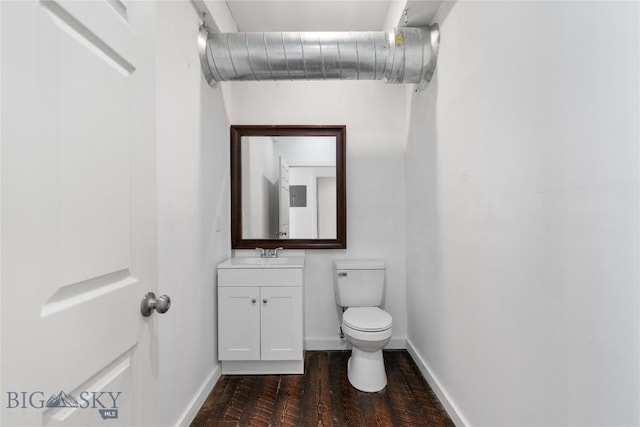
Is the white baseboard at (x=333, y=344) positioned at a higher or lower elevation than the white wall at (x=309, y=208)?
lower

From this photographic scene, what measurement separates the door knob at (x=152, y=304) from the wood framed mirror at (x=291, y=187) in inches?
63.9

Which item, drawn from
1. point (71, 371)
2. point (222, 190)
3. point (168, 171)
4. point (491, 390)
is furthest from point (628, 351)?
point (222, 190)

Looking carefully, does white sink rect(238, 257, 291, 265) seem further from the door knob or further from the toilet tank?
the door knob

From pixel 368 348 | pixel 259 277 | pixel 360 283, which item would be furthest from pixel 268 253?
pixel 368 348

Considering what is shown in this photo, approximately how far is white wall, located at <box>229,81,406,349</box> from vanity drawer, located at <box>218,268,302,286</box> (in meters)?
0.45

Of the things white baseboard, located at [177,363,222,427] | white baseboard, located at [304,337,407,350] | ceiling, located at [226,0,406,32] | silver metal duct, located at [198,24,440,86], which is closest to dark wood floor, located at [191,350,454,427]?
white baseboard, located at [177,363,222,427]

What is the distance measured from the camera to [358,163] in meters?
2.51

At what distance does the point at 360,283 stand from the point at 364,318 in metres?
0.37

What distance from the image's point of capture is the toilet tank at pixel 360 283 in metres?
2.29

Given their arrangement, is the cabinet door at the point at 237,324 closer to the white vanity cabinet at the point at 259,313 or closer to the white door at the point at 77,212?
the white vanity cabinet at the point at 259,313

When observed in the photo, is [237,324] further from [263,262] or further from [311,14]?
[311,14]

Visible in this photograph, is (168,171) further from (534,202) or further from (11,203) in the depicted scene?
(534,202)

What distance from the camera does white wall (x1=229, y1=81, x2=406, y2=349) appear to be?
2.47 metres

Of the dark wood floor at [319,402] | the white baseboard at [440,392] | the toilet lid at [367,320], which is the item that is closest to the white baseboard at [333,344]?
the white baseboard at [440,392]
